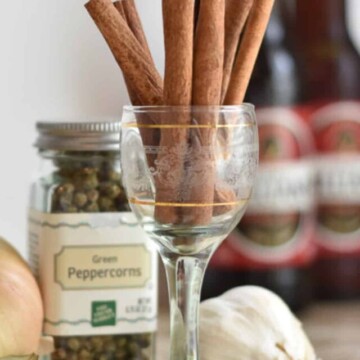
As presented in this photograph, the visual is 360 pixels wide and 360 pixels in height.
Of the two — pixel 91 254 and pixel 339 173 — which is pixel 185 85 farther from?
pixel 339 173

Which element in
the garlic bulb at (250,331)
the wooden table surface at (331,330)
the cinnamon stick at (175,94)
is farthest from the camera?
the wooden table surface at (331,330)

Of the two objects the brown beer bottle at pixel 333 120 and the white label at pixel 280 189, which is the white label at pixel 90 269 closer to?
the white label at pixel 280 189

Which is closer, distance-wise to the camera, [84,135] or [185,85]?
[185,85]

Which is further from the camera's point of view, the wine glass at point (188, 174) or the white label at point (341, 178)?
the white label at point (341, 178)

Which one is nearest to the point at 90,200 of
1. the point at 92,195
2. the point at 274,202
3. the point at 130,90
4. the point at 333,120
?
the point at 92,195

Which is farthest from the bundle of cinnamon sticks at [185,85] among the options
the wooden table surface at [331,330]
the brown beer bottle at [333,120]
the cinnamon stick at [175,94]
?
the brown beer bottle at [333,120]

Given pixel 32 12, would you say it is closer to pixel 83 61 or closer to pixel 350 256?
pixel 83 61
